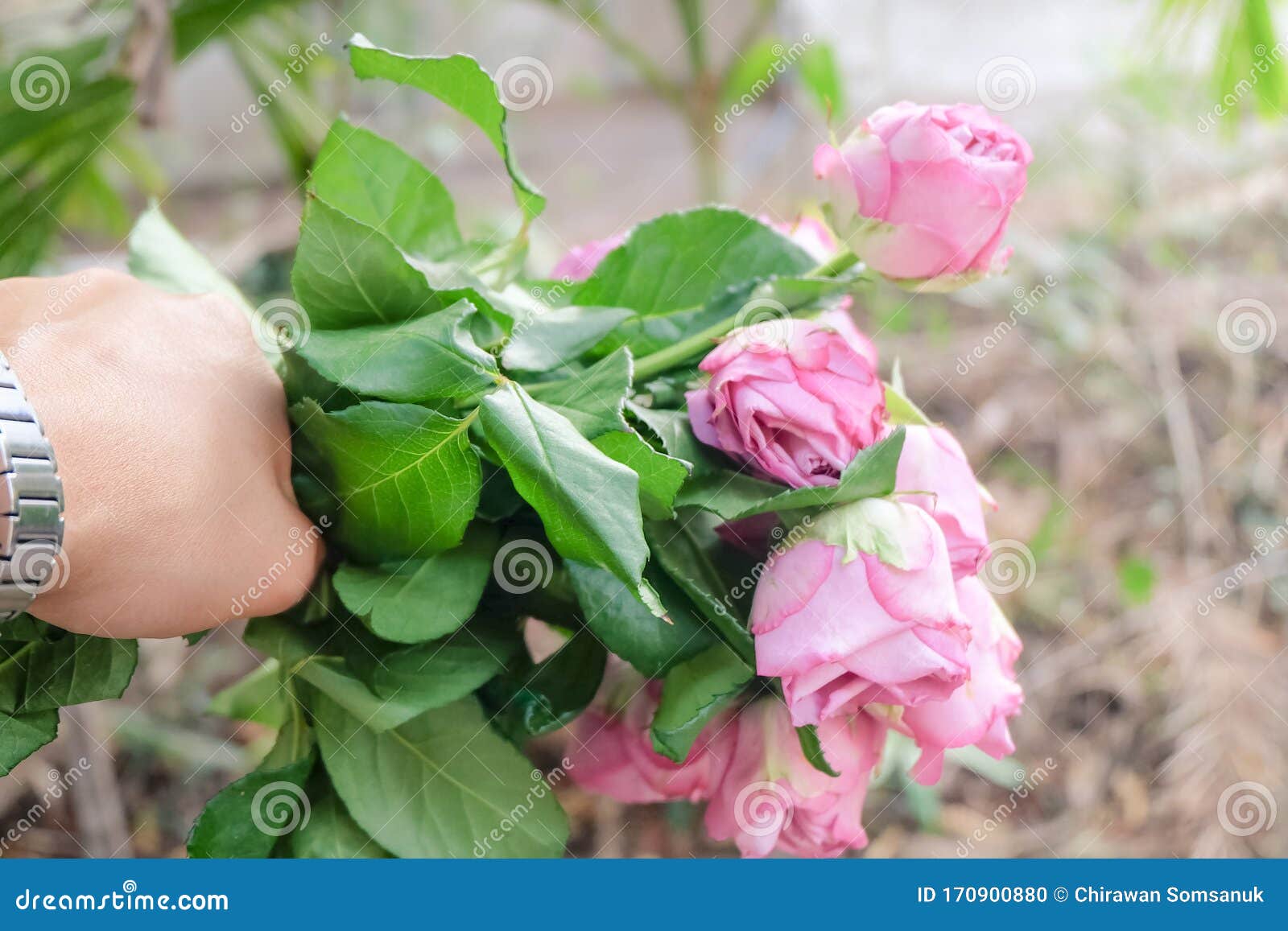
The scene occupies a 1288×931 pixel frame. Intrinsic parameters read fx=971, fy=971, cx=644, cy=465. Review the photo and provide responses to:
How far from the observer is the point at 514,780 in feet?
0.93

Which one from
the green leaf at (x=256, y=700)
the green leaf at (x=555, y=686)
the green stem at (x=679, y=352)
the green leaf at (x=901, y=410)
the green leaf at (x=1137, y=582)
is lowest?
the green leaf at (x=1137, y=582)

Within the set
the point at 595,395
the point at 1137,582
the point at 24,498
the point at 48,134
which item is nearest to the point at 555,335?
the point at 595,395

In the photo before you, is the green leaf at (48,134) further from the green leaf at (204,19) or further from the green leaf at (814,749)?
the green leaf at (814,749)

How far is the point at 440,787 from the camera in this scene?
0.28 m

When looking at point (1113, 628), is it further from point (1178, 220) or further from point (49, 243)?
point (49, 243)

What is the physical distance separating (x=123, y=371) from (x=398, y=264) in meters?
0.07

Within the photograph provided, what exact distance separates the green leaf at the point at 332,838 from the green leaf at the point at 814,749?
0.12m

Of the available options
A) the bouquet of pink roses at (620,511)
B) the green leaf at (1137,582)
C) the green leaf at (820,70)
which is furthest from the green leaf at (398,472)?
the green leaf at (820,70)

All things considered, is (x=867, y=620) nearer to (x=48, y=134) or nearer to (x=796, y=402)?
(x=796, y=402)

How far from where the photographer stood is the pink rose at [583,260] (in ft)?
1.07

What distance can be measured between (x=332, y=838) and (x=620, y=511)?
0.47ft

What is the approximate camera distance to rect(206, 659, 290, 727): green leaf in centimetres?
34

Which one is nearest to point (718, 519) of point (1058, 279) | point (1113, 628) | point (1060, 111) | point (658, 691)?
point (658, 691)

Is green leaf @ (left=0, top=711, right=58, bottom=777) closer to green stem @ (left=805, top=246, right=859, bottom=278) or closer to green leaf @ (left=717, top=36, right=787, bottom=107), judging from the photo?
green stem @ (left=805, top=246, right=859, bottom=278)
